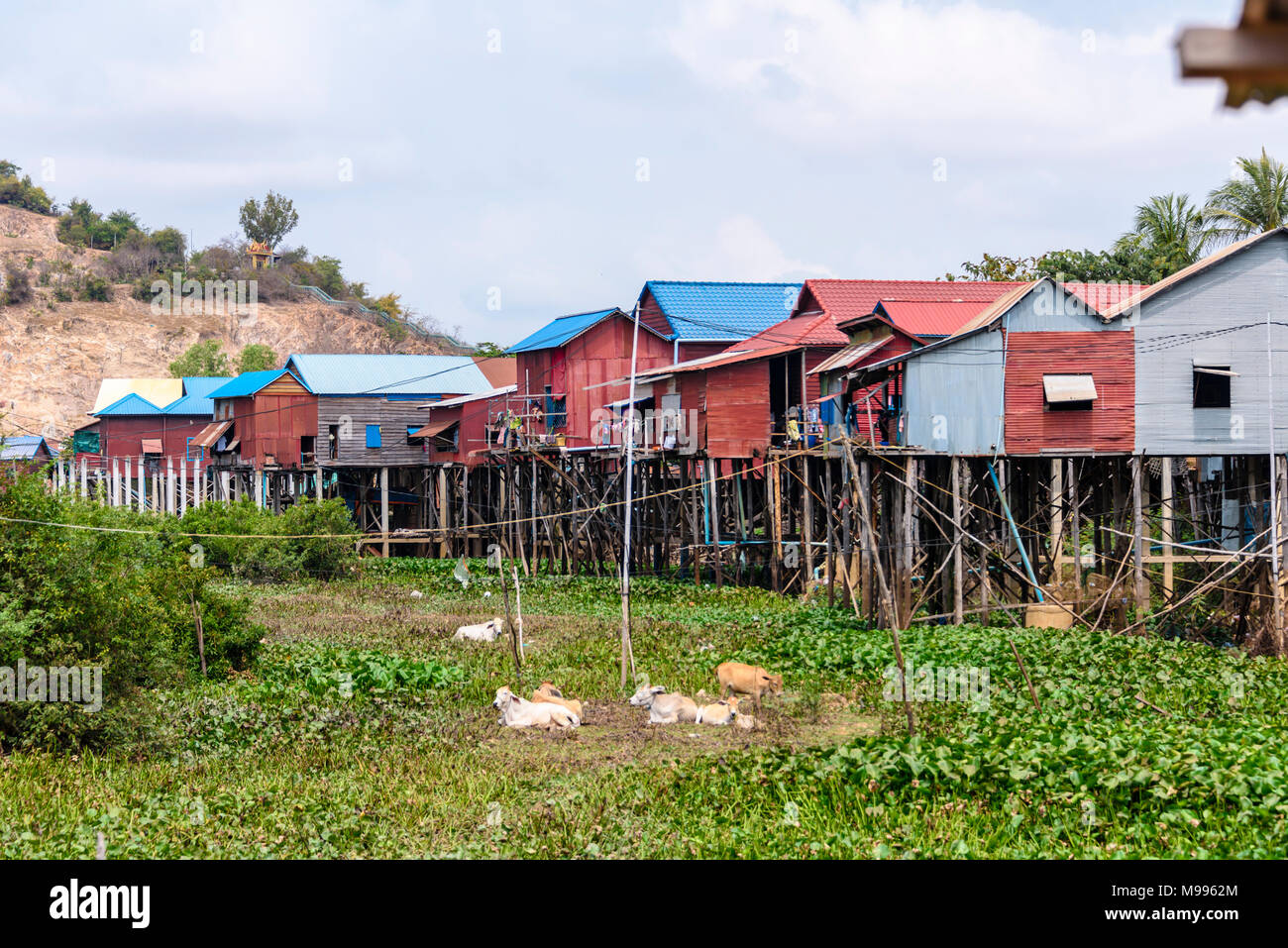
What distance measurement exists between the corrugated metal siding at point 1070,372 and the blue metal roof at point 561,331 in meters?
18.7

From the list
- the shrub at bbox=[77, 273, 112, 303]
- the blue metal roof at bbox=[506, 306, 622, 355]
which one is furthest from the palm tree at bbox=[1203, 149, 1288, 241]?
the shrub at bbox=[77, 273, 112, 303]

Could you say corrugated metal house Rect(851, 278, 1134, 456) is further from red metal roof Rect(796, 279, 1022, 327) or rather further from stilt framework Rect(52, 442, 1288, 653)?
red metal roof Rect(796, 279, 1022, 327)

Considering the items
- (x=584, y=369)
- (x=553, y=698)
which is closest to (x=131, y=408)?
(x=584, y=369)

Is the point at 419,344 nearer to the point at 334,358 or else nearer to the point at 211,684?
the point at 334,358

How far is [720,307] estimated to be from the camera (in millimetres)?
39375

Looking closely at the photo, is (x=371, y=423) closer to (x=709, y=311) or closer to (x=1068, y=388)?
(x=709, y=311)

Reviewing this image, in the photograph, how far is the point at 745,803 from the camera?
11.5 metres

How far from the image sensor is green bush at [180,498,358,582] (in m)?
38.7

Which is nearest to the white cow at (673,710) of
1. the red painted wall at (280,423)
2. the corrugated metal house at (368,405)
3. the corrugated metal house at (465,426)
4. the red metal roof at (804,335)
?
the red metal roof at (804,335)

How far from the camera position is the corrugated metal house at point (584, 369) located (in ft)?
130

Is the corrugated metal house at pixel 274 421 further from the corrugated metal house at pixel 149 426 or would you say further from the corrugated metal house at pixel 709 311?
the corrugated metal house at pixel 709 311

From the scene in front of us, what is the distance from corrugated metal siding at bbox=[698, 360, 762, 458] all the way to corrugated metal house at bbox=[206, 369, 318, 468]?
72.3 feet

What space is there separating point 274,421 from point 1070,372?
34.7m
